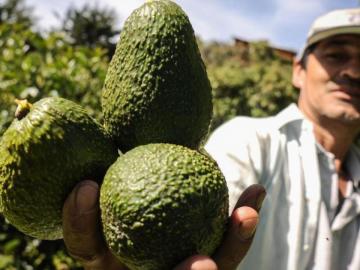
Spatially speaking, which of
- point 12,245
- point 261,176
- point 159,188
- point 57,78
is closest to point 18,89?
point 57,78

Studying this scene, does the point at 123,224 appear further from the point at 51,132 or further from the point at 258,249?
the point at 258,249

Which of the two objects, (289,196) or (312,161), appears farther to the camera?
(312,161)

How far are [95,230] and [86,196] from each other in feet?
0.63

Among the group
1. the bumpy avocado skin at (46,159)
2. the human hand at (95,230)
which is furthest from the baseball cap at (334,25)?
the bumpy avocado skin at (46,159)

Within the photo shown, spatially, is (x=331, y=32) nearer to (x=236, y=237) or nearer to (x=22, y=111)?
(x=236, y=237)

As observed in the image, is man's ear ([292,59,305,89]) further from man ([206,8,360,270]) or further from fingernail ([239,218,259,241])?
fingernail ([239,218,259,241])

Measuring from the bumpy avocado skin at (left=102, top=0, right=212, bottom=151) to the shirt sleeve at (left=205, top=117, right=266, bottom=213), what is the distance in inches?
56.6

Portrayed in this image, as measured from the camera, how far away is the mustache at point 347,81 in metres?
3.60

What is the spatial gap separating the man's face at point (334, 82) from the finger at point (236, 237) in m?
2.12

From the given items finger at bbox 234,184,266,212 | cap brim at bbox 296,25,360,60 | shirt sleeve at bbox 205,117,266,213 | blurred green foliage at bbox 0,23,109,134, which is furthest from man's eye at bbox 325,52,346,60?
finger at bbox 234,184,266,212

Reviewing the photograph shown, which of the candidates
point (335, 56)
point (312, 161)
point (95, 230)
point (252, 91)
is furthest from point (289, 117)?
point (252, 91)

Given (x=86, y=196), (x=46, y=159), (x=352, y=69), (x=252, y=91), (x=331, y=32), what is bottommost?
(x=252, y=91)

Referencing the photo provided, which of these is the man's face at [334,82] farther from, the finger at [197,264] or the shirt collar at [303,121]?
the finger at [197,264]

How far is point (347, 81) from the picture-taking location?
11.8 feet
